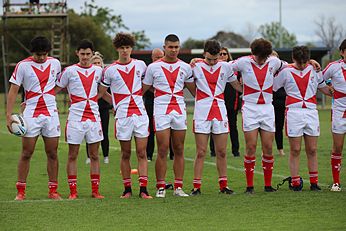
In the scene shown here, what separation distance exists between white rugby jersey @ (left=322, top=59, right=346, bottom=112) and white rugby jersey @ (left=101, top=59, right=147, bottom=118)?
2.71 metres

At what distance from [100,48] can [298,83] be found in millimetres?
63018

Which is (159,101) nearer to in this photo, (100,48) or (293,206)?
(293,206)

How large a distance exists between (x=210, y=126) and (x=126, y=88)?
127cm

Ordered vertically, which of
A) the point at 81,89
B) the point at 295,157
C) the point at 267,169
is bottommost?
the point at 267,169

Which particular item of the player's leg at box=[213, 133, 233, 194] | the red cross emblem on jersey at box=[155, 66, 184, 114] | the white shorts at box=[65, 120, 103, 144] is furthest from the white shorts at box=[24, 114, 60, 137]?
the player's leg at box=[213, 133, 233, 194]

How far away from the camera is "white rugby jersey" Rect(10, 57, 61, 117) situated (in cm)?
1212

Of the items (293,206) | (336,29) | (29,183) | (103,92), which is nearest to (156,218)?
(293,206)

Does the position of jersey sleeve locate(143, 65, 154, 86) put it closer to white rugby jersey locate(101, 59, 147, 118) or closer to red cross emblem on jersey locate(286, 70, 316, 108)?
white rugby jersey locate(101, 59, 147, 118)

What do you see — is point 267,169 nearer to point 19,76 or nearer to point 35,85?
point 35,85

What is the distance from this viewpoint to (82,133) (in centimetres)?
1237

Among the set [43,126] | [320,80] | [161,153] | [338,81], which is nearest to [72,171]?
[43,126]

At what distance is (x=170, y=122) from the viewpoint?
40.6ft

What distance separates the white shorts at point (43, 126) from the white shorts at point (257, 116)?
255 centimetres

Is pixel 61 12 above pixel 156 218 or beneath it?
above
